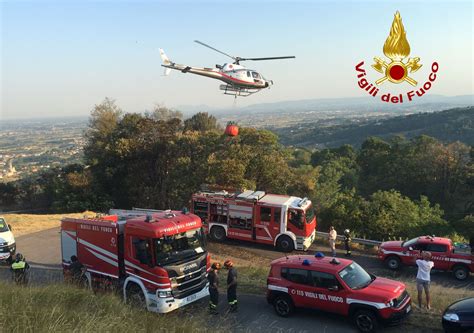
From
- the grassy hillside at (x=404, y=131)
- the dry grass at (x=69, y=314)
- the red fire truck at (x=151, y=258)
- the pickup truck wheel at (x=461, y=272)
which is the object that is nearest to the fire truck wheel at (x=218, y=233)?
the red fire truck at (x=151, y=258)

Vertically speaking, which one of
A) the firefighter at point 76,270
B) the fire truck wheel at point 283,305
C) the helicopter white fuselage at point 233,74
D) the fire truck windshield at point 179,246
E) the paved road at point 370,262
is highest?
the helicopter white fuselage at point 233,74

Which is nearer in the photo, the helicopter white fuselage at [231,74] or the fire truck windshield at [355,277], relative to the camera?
the fire truck windshield at [355,277]

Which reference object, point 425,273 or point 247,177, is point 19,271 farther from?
point 247,177

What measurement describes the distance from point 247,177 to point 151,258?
19323mm

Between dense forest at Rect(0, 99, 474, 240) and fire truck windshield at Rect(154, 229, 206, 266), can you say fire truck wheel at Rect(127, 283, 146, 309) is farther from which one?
dense forest at Rect(0, 99, 474, 240)

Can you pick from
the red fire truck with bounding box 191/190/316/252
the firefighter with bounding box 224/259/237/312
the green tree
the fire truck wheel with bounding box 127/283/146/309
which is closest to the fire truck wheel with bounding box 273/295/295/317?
the firefighter with bounding box 224/259/237/312

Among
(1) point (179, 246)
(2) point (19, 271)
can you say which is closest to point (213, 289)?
(1) point (179, 246)

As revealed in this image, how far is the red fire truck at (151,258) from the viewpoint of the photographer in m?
10.9

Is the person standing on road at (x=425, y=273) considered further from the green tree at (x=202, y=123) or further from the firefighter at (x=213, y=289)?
the green tree at (x=202, y=123)

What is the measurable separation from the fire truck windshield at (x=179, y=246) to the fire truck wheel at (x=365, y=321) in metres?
4.79

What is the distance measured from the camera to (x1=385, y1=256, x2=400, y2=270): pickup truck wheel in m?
16.5

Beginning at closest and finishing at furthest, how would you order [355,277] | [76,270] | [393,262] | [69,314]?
[69,314] < [355,277] < [76,270] < [393,262]

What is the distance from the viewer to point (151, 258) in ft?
36.2

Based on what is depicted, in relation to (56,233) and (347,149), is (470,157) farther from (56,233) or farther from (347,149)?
(56,233)
